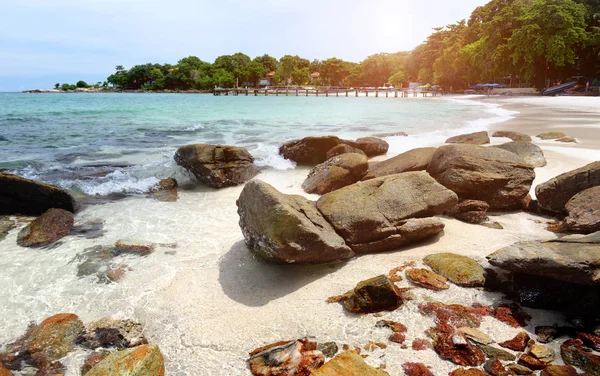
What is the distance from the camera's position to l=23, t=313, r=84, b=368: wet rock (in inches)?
136

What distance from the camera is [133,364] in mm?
2971

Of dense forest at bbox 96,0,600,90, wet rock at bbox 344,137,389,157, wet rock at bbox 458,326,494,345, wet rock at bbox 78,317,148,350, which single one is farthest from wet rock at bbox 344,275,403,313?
dense forest at bbox 96,0,600,90

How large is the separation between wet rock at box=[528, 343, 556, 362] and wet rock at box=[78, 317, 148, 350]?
3512 mm

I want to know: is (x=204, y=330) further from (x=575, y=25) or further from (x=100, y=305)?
(x=575, y=25)

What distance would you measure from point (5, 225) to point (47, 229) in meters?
1.07

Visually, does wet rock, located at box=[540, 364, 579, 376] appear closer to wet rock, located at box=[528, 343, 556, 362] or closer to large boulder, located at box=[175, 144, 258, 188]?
wet rock, located at box=[528, 343, 556, 362]

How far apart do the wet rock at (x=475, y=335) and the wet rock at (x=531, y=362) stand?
27cm

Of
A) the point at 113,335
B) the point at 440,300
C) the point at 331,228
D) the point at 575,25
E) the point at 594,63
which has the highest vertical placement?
the point at 575,25

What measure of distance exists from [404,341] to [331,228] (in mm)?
1855

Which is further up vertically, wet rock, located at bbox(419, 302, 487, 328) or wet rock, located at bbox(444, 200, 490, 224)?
wet rock, located at bbox(444, 200, 490, 224)

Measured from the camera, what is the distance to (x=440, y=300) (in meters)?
3.74

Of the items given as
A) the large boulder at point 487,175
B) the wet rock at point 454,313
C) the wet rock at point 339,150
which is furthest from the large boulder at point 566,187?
the wet rock at point 339,150

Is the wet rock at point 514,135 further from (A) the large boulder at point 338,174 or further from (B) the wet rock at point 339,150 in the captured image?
(A) the large boulder at point 338,174

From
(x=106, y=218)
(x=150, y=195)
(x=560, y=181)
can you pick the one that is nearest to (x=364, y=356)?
(x=560, y=181)
